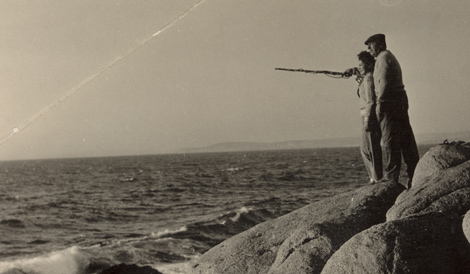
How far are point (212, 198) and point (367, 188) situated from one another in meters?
21.9

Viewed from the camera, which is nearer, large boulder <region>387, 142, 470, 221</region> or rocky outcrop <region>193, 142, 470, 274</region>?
rocky outcrop <region>193, 142, 470, 274</region>

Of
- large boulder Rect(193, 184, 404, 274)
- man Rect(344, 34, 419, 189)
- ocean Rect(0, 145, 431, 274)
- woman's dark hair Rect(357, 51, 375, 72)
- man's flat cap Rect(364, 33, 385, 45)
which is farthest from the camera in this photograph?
ocean Rect(0, 145, 431, 274)

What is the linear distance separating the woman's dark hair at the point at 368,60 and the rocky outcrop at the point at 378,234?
63.1 inches

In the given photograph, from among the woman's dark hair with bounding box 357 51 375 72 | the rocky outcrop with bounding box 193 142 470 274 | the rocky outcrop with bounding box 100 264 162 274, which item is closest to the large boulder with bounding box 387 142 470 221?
the rocky outcrop with bounding box 193 142 470 274

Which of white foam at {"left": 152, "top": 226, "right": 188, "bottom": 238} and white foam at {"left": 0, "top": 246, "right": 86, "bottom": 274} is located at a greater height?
white foam at {"left": 152, "top": 226, "right": 188, "bottom": 238}

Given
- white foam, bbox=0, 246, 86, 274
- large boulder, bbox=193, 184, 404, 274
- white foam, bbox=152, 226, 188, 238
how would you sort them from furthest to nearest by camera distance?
1. white foam, bbox=152, 226, 188, 238
2. white foam, bbox=0, 246, 86, 274
3. large boulder, bbox=193, 184, 404, 274

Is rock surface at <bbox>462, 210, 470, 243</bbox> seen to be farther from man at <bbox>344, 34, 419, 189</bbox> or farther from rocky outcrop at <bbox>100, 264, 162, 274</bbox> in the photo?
rocky outcrop at <bbox>100, 264, 162, 274</bbox>

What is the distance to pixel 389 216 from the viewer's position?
21.1 ft

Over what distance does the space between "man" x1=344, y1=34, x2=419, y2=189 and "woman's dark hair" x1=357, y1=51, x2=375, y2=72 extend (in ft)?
1.09

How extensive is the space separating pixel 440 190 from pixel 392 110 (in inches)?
70.1

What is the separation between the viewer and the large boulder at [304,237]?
5.85 metres

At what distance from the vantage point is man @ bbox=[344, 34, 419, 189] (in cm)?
768

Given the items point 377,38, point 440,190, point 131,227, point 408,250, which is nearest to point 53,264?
point 131,227

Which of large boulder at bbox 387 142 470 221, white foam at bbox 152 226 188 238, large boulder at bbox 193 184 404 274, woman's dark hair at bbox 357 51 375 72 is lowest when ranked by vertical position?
white foam at bbox 152 226 188 238
